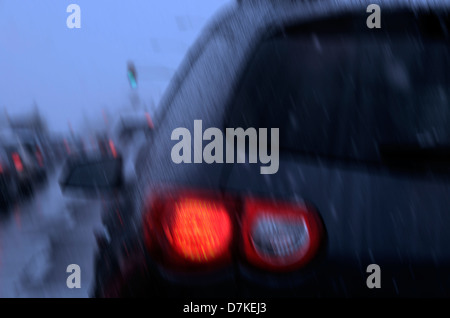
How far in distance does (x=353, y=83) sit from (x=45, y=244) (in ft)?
20.6

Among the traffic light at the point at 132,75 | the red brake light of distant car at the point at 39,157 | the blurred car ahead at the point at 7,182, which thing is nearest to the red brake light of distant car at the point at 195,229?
the traffic light at the point at 132,75

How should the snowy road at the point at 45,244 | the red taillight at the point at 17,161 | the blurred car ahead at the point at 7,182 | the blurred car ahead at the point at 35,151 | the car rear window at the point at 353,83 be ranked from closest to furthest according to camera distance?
the car rear window at the point at 353,83 < the snowy road at the point at 45,244 < the blurred car ahead at the point at 7,182 < the red taillight at the point at 17,161 < the blurred car ahead at the point at 35,151

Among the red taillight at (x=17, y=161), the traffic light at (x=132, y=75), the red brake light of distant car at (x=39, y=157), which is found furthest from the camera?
the red brake light of distant car at (x=39, y=157)

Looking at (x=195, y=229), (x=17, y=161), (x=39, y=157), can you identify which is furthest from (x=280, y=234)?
(x=39, y=157)

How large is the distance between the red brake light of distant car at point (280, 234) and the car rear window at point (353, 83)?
9.3 inches

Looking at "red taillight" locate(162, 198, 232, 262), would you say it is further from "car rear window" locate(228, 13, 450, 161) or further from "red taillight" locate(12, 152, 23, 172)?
"red taillight" locate(12, 152, 23, 172)

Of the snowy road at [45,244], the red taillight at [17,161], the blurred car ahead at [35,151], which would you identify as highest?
the blurred car ahead at [35,151]

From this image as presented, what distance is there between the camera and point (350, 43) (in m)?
2.07

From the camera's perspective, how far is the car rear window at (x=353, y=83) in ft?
6.46

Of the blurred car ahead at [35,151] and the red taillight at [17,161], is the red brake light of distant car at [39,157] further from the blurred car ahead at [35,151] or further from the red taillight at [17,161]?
the red taillight at [17,161]

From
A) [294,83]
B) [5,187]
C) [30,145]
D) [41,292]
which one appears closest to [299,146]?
[294,83]

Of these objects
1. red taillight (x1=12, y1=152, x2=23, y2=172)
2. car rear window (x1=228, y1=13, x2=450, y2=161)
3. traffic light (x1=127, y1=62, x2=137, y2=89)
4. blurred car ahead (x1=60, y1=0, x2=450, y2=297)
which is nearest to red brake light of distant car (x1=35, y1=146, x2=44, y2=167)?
red taillight (x1=12, y1=152, x2=23, y2=172)

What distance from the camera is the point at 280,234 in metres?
1.79

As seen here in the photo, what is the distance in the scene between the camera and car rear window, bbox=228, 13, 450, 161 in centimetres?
197
